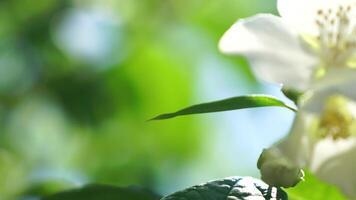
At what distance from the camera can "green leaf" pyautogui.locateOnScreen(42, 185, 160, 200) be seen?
1510 mm

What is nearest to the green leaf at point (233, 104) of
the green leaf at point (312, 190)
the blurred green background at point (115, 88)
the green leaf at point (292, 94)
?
the green leaf at point (292, 94)

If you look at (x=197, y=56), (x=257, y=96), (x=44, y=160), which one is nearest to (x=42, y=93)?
(x=44, y=160)

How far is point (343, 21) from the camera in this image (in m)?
1.27

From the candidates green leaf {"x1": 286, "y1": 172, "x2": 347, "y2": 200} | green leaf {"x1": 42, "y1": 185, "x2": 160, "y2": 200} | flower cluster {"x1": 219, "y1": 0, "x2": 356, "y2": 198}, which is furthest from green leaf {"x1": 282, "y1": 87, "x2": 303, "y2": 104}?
green leaf {"x1": 42, "y1": 185, "x2": 160, "y2": 200}

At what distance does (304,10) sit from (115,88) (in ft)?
6.31

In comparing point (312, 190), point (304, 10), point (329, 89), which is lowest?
point (312, 190)

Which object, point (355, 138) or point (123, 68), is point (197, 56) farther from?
point (355, 138)

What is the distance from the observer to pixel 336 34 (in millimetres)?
1293

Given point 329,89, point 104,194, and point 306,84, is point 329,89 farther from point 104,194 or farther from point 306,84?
point 104,194

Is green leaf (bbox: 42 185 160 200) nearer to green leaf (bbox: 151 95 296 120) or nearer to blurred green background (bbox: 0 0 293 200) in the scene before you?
green leaf (bbox: 151 95 296 120)

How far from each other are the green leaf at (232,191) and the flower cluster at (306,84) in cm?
4

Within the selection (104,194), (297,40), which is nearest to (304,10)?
(297,40)

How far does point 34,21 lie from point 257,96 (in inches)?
80.7

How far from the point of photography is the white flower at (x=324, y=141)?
1.17 m
